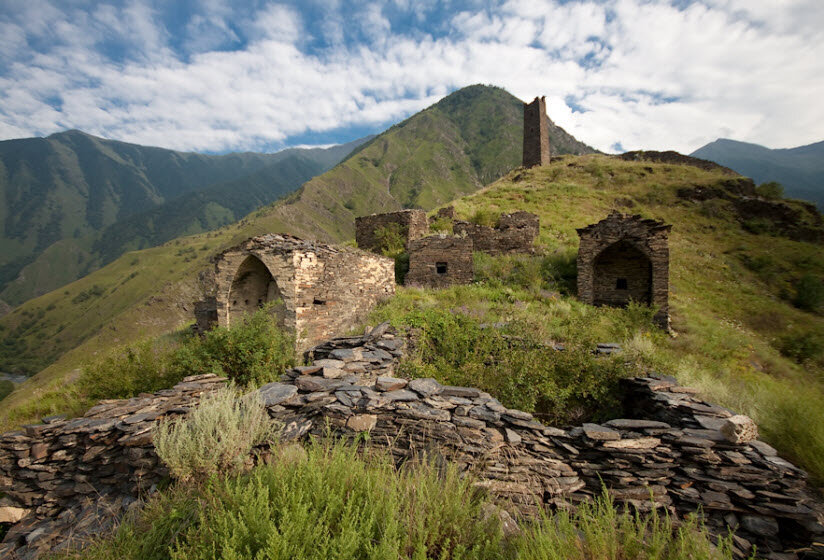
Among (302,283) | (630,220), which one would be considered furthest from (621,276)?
(302,283)

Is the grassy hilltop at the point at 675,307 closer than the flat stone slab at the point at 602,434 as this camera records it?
No

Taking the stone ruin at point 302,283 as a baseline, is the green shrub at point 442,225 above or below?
above

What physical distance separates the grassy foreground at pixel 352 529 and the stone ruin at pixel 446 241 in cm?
1044

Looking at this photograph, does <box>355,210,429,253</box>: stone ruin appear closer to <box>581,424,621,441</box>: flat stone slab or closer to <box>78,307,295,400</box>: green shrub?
<box>78,307,295,400</box>: green shrub

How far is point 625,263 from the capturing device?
39.9 feet

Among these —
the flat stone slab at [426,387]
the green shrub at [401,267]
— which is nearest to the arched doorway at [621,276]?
the green shrub at [401,267]

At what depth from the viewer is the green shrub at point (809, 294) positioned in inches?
523

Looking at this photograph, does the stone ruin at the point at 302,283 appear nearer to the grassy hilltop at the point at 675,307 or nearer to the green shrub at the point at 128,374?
the grassy hilltop at the point at 675,307

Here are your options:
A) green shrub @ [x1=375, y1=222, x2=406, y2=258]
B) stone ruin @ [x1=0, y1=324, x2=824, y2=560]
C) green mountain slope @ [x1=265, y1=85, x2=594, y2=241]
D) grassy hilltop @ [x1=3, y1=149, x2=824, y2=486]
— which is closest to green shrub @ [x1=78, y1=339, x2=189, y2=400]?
grassy hilltop @ [x1=3, y1=149, x2=824, y2=486]

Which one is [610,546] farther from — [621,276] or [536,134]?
[536,134]

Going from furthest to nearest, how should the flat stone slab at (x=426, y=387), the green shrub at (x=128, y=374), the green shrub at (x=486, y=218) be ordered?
the green shrub at (x=486, y=218) → the green shrub at (x=128, y=374) → the flat stone slab at (x=426, y=387)

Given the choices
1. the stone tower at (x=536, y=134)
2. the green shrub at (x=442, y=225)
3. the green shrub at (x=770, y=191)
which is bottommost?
the green shrub at (x=442, y=225)

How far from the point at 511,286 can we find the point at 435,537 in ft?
33.8

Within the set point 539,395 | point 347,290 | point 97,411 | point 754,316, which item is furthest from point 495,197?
point 97,411
